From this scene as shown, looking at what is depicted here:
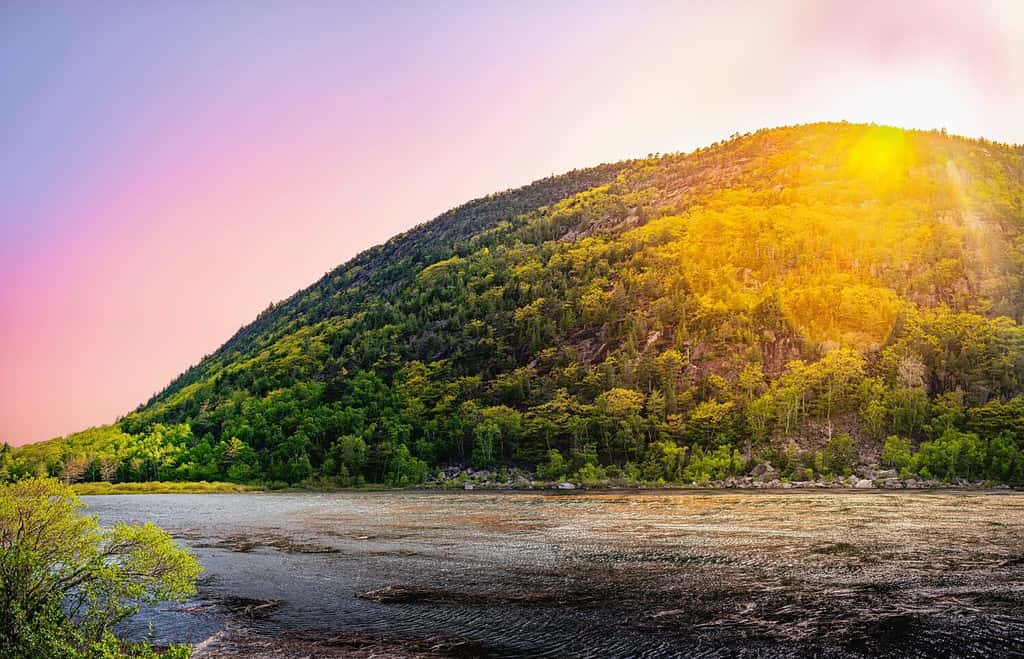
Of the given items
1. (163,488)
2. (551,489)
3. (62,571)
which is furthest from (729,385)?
(62,571)

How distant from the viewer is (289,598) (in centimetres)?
3125

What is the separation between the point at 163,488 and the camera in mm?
151125

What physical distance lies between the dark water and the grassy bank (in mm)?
92342

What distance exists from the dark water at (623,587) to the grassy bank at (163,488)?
303ft

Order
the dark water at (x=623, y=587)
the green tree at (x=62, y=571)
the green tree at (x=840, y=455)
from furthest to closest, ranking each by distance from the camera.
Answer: the green tree at (x=840, y=455) → the dark water at (x=623, y=587) → the green tree at (x=62, y=571)

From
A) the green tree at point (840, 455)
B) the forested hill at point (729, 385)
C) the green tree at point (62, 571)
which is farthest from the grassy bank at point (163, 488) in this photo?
the green tree at point (62, 571)

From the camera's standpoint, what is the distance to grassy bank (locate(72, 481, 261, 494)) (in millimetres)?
144625

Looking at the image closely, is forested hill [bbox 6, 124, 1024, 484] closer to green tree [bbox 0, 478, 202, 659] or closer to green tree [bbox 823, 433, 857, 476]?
green tree [bbox 823, 433, 857, 476]

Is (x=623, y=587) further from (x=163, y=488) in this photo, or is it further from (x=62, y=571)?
(x=163, y=488)

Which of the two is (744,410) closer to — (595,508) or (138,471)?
(595,508)

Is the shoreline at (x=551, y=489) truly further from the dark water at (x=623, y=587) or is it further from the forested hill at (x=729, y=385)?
the dark water at (x=623, y=587)

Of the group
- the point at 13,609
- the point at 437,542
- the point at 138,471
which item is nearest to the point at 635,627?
the point at 13,609

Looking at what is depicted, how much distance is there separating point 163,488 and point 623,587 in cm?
14798

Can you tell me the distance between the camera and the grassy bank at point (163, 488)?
145 meters
